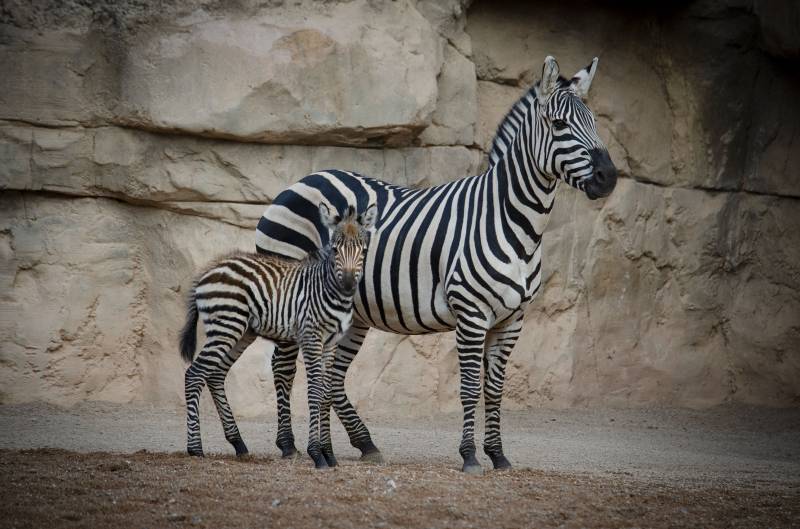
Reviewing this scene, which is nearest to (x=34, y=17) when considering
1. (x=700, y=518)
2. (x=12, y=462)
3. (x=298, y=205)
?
(x=298, y=205)

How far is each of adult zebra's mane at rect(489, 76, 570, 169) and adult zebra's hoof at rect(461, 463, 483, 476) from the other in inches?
94.2

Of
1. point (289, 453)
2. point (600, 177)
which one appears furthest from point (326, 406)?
point (600, 177)

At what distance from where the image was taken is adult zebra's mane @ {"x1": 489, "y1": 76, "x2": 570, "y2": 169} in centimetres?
828

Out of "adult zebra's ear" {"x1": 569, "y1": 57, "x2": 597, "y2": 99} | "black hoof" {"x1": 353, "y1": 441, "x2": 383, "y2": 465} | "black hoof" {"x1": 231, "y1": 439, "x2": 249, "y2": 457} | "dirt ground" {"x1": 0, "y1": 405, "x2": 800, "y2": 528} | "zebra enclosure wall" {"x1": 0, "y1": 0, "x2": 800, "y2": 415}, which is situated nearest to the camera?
"dirt ground" {"x1": 0, "y1": 405, "x2": 800, "y2": 528}

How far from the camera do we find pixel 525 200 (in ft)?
26.1

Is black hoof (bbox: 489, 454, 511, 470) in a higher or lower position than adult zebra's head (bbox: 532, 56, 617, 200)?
lower

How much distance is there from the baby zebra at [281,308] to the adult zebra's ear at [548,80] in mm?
1554

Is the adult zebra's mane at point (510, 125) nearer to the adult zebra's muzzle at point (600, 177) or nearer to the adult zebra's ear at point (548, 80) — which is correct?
the adult zebra's ear at point (548, 80)

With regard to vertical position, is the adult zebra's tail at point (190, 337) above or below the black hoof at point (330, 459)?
above

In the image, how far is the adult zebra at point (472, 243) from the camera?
25.4ft

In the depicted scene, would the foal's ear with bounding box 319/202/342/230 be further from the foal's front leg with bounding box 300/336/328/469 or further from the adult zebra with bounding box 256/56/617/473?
the foal's front leg with bounding box 300/336/328/469

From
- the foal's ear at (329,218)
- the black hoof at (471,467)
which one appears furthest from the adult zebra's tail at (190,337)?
the black hoof at (471,467)

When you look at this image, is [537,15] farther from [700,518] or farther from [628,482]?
[700,518]

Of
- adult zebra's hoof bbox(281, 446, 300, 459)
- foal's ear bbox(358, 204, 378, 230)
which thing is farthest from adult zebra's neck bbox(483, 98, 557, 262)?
adult zebra's hoof bbox(281, 446, 300, 459)
